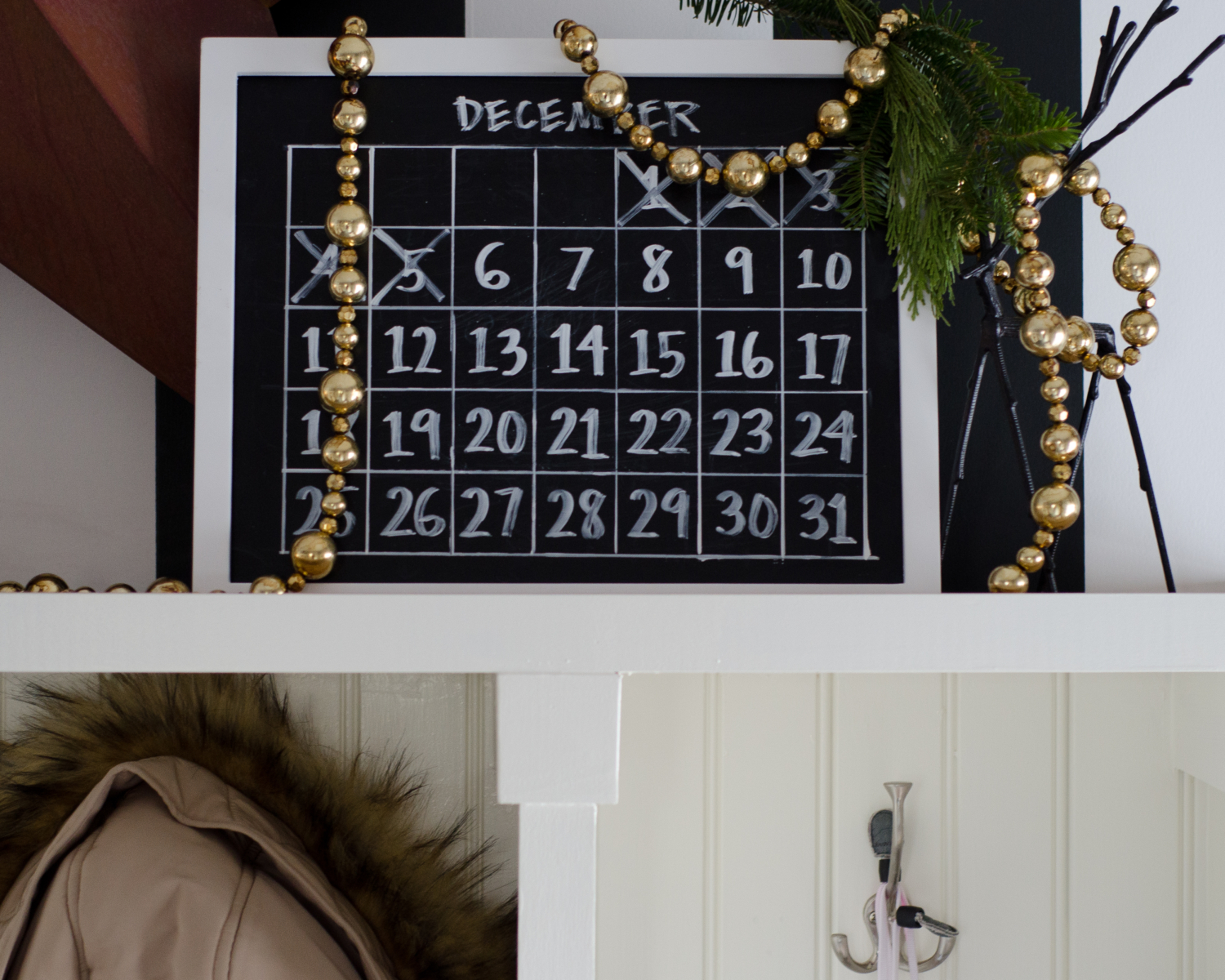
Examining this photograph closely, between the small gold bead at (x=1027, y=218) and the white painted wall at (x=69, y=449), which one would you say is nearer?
the small gold bead at (x=1027, y=218)

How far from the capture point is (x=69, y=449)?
0.90 m

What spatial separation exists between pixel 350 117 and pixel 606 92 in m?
0.21

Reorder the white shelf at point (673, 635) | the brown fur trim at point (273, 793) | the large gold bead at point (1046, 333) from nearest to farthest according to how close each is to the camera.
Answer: the white shelf at point (673, 635) < the large gold bead at point (1046, 333) < the brown fur trim at point (273, 793)

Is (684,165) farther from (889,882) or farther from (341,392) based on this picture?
(889,882)

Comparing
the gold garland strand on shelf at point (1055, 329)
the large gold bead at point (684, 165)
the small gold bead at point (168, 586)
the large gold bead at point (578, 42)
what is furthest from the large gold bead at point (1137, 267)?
the small gold bead at point (168, 586)

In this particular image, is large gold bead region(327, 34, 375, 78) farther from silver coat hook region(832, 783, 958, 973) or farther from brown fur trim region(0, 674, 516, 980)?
silver coat hook region(832, 783, 958, 973)

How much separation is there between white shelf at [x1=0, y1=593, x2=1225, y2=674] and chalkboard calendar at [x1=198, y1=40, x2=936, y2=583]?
0.39 feet

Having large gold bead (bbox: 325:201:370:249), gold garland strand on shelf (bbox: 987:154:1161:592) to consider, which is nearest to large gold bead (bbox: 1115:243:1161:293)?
gold garland strand on shelf (bbox: 987:154:1161:592)

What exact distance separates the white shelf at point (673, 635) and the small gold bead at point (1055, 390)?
0.18m

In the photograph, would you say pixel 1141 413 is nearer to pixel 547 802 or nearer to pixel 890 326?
pixel 890 326

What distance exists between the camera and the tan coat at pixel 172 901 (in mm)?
662

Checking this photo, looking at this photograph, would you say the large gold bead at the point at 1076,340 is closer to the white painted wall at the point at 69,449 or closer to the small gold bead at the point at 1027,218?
the small gold bead at the point at 1027,218

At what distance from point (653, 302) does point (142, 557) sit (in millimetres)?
615

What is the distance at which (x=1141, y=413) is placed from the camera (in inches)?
35.0
